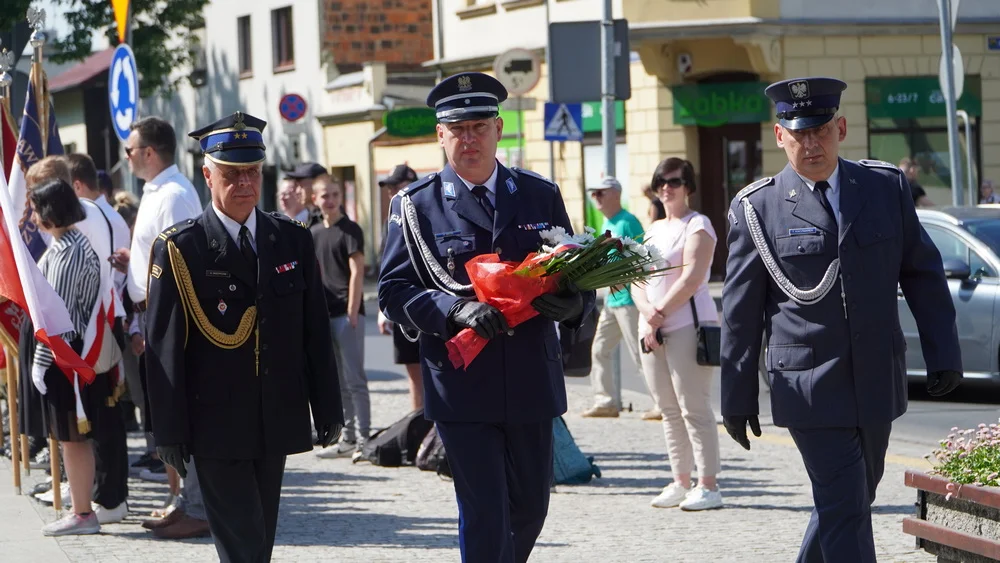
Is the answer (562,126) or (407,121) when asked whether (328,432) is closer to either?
(562,126)

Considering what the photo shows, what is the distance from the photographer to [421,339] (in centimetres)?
598

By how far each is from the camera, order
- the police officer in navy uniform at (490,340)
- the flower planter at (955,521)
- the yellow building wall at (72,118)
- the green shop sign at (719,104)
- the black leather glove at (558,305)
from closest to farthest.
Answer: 1. the black leather glove at (558,305)
2. the police officer in navy uniform at (490,340)
3. the flower planter at (955,521)
4. the green shop sign at (719,104)
5. the yellow building wall at (72,118)

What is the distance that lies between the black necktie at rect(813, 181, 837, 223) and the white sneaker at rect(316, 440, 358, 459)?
6.23 meters

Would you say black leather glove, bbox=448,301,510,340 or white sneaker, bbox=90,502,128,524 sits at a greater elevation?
black leather glove, bbox=448,301,510,340

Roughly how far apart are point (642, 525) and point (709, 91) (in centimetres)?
2036

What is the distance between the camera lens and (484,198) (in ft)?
19.6

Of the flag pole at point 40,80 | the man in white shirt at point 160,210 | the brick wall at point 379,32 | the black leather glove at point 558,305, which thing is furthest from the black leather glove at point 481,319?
the brick wall at point 379,32

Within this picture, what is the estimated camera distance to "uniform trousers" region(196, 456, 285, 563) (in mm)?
6156

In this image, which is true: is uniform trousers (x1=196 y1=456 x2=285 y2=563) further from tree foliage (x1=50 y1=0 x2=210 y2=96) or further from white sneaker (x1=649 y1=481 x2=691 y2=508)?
tree foliage (x1=50 y1=0 x2=210 y2=96)

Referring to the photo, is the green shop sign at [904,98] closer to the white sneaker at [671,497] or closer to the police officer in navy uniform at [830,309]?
the white sneaker at [671,497]

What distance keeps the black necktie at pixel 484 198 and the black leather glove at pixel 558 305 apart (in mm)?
422

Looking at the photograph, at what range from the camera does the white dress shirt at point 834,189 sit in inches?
234

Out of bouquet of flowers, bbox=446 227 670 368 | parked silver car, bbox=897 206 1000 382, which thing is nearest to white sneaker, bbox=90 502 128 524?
bouquet of flowers, bbox=446 227 670 368

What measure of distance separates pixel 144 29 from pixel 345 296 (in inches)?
1212
